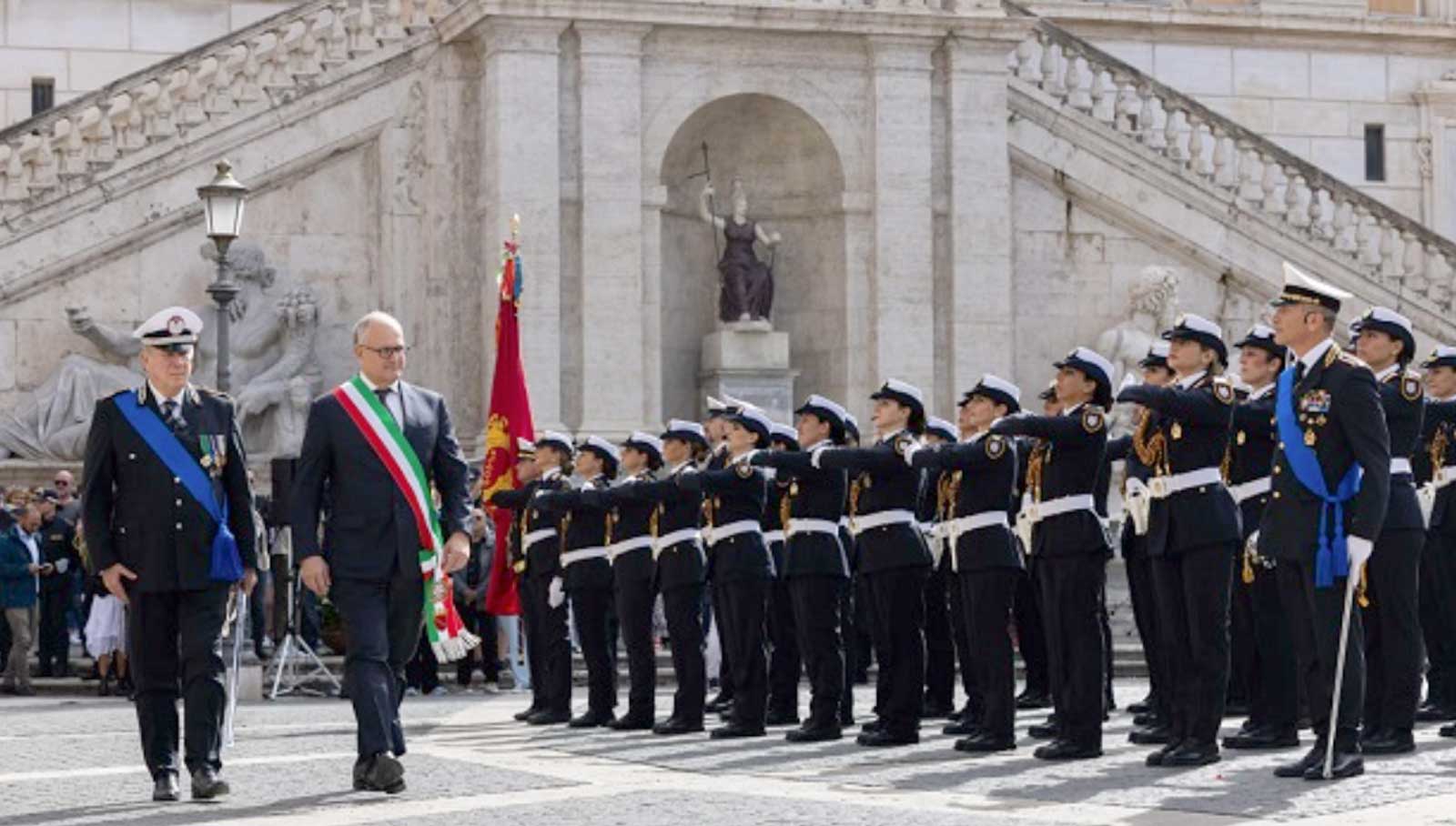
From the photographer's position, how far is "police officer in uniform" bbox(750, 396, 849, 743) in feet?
49.8

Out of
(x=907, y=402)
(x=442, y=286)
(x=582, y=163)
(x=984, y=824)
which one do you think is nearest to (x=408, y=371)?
(x=442, y=286)

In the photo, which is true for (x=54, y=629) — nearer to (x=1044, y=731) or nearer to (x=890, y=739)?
(x=890, y=739)

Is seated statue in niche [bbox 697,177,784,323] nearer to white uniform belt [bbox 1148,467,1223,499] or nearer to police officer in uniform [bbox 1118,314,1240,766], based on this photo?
police officer in uniform [bbox 1118,314,1240,766]

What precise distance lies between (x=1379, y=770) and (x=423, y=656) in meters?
10.1

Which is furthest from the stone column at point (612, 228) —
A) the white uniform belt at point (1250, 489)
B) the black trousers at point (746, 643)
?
the white uniform belt at point (1250, 489)

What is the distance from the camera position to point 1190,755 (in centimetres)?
1276

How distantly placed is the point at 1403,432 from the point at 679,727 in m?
4.76

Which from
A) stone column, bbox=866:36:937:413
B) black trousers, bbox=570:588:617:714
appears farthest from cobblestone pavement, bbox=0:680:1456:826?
stone column, bbox=866:36:937:413

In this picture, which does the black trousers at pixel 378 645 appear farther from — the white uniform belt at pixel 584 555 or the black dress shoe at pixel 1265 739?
the white uniform belt at pixel 584 555

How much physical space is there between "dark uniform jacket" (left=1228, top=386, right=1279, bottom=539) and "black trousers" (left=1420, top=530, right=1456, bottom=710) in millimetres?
1389

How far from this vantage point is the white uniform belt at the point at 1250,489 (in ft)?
47.3

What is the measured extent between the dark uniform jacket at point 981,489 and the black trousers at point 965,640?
211 mm

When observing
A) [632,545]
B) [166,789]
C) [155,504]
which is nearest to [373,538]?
[155,504]

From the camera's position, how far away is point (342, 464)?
1212 centimetres
